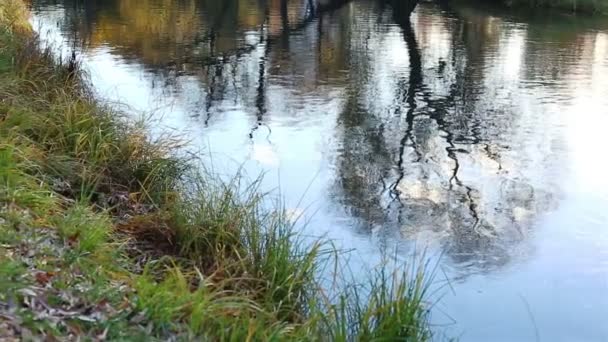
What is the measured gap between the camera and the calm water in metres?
7.09

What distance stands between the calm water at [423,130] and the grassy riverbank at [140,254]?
1.24m

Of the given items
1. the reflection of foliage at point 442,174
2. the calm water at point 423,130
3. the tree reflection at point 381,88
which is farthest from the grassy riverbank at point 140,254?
the tree reflection at point 381,88

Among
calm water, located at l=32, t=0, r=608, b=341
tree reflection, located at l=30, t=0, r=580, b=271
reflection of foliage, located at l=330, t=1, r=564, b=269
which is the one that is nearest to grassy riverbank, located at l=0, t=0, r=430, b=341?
calm water, located at l=32, t=0, r=608, b=341

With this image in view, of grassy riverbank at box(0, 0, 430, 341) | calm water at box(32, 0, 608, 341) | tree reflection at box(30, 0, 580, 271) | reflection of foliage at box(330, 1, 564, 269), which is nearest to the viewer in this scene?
grassy riverbank at box(0, 0, 430, 341)

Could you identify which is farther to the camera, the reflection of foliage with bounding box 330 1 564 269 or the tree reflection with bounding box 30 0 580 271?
the tree reflection with bounding box 30 0 580 271

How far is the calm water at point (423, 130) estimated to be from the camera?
709 centimetres

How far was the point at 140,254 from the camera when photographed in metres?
5.70

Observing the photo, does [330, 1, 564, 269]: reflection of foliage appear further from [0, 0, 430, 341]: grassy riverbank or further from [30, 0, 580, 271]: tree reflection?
[0, 0, 430, 341]: grassy riverbank

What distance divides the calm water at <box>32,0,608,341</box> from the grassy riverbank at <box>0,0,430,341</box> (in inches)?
49.0

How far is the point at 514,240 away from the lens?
7.86 m

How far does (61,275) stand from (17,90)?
4577mm

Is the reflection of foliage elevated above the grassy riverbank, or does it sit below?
below

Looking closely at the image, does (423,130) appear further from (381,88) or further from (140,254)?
(140,254)

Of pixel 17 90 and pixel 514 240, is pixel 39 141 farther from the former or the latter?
pixel 514 240
